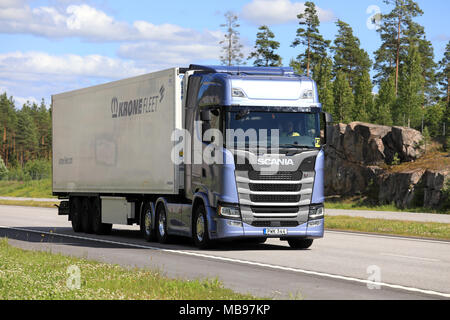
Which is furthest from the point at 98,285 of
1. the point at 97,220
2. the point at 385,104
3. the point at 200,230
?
the point at 385,104

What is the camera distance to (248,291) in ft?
37.7

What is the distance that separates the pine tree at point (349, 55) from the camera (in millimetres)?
107250

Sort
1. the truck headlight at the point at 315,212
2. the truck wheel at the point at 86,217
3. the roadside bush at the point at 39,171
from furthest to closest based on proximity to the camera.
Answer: the roadside bush at the point at 39,171 < the truck wheel at the point at 86,217 < the truck headlight at the point at 315,212

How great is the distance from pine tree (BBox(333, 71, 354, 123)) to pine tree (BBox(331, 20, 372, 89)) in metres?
27.2

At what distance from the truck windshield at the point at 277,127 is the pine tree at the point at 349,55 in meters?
89.6

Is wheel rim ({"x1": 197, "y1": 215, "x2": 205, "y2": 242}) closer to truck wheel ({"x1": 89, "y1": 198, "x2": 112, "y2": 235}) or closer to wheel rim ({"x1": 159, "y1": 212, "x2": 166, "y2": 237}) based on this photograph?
wheel rim ({"x1": 159, "y1": 212, "x2": 166, "y2": 237})

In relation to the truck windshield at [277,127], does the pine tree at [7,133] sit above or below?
above

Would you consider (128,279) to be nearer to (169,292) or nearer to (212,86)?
(169,292)

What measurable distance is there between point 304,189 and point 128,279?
729cm

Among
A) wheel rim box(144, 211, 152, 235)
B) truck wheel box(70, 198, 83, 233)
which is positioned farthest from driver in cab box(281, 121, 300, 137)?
truck wheel box(70, 198, 83, 233)

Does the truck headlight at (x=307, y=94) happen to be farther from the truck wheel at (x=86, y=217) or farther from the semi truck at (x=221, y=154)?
the truck wheel at (x=86, y=217)

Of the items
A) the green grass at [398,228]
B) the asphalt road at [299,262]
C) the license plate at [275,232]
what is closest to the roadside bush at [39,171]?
the green grass at [398,228]

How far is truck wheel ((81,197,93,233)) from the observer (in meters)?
26.3

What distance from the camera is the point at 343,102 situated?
7919cm
